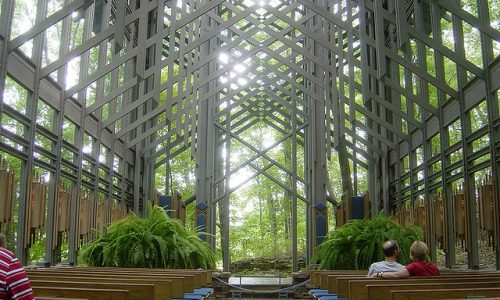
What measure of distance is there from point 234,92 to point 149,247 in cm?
862

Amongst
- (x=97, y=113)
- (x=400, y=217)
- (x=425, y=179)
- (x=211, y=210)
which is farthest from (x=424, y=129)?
(x=97, y=113)

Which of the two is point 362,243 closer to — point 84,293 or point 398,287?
point 398,287

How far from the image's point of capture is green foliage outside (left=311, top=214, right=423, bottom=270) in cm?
891

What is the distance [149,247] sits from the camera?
27.6 feet

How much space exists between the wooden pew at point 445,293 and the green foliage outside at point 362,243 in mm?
5322

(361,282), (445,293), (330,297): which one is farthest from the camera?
(330,297)

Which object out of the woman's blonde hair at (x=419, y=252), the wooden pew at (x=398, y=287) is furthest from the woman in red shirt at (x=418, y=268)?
the wooden pew at (x=398, y=287)

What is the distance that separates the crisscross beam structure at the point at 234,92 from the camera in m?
9.80

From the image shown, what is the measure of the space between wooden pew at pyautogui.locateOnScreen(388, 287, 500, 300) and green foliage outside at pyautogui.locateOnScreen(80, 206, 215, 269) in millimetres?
5437

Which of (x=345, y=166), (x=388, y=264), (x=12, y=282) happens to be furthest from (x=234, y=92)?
(x=12, y=282)

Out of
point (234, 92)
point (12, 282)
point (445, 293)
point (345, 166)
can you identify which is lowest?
point (445, 293)

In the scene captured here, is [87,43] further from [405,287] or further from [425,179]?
[405,287]

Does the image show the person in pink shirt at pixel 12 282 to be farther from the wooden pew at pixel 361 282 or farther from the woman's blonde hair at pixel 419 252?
the woman's blonde hair at pixel 419 252

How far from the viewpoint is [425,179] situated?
13031 millimetres
